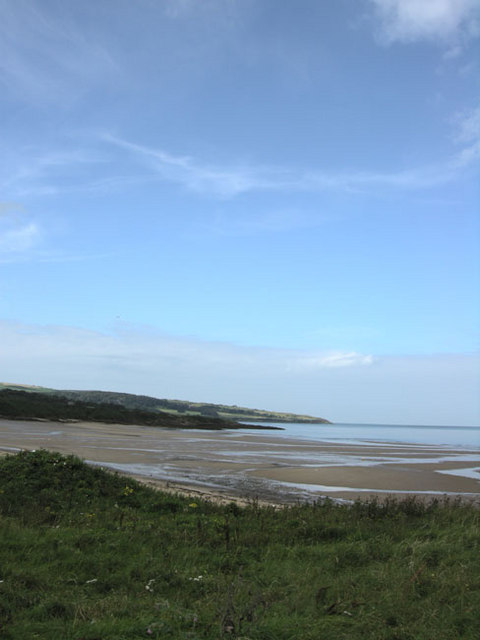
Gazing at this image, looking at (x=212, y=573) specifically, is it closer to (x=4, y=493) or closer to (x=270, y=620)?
(x=270, y=620)

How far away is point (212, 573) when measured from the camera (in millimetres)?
7926

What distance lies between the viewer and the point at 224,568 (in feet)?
27.5

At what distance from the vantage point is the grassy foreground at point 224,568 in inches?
216

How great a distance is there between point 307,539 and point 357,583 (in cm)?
318

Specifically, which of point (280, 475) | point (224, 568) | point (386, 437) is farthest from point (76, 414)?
point (224, 568)

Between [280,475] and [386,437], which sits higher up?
[280,475]

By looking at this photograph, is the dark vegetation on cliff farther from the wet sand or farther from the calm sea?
the wet sand

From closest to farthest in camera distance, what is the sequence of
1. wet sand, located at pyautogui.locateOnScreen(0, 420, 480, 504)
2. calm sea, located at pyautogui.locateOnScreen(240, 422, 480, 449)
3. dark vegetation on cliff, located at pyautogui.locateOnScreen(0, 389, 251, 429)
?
wet sand, located at pyautogui.locateOnScreen(0, 420, 480, 504) < calm sea, located at pyautogui.locateOnScreen(240, 422, 480, 449) < dark vegetation on cliff, located at pyautogui.locateOnScreen(0, 389, 251, 429)

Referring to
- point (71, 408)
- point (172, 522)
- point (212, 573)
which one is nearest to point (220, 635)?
point (212, 573)

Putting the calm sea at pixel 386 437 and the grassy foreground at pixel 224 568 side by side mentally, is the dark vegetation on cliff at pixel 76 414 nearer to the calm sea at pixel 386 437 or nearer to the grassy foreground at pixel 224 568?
the calm sea at pixel 386 437

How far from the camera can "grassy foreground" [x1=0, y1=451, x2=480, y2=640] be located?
5496mm

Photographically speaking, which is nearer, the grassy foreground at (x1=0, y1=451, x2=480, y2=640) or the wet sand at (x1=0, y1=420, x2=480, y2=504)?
the grassy foreground at (x1=0, y1=451, x2=480, y2=640)

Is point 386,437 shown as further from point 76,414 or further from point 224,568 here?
point 224,568

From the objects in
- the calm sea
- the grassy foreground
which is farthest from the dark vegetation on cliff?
the grassy foreground
